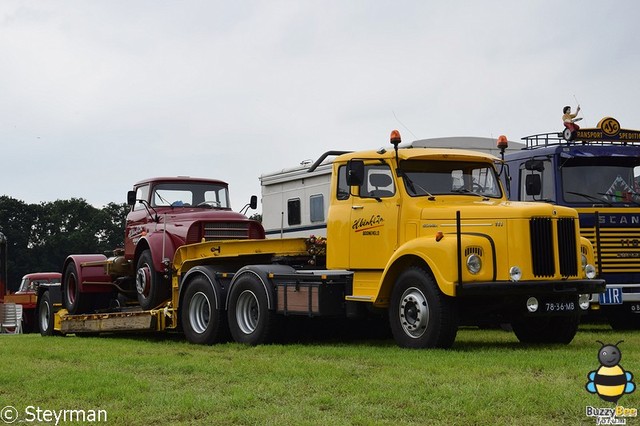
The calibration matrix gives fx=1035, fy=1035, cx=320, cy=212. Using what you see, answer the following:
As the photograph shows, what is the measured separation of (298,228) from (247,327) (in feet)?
23.1

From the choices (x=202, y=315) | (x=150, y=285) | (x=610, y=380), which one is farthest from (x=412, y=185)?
(x=150, y=285)

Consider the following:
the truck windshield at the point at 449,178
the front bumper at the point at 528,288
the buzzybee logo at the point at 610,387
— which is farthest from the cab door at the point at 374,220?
the buzzybee logo at the point at 610,387

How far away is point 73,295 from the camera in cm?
1994

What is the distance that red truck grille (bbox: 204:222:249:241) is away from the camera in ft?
55.5

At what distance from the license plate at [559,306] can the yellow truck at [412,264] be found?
0.02m

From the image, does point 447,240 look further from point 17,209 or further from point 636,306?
point 17,209

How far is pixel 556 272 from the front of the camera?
12.5 meters

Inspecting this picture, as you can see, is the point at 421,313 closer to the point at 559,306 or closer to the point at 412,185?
the point at 559,306

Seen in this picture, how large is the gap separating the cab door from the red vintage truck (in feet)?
12.4

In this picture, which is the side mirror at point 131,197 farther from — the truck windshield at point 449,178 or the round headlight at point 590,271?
the round headlight at point 590,271

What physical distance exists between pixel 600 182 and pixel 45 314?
11347 mm

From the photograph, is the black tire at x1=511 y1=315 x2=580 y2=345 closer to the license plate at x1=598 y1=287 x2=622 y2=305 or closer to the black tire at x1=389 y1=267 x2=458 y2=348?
the black tire at x1=389 y1=267 x2=458 y2=348

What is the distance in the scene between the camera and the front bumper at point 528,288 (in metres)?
12.0

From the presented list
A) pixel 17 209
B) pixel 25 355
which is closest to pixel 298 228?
pixel 25 355
